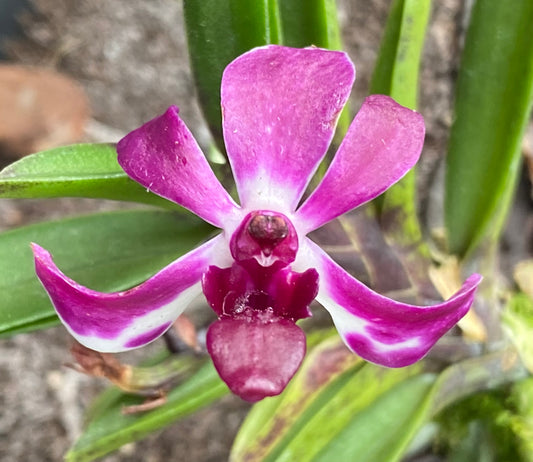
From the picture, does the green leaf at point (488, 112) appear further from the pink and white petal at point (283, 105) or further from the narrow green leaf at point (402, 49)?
the pink and white petal at point (283, 105)

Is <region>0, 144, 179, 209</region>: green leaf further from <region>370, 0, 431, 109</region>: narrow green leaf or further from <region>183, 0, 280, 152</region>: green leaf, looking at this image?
<region>370, 0, 431, 109</region>: narrow green leaf

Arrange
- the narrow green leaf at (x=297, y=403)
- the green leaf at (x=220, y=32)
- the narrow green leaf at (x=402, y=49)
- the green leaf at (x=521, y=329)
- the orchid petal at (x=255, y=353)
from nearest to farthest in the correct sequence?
the orchid petal at (x=255, y=353)
the green leaf at (x=220, y=32)
the narrow green leaf at (x=402, y=49)
the narrow green leaf at (x=297, y=403)
the green leaf at (x=521, y=329)

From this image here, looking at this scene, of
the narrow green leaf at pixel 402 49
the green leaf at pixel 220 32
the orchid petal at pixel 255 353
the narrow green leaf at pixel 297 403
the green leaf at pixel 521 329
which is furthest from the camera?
the green leaf at pixel 521 329

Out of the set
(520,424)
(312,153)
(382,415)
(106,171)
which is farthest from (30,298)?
(520,424)

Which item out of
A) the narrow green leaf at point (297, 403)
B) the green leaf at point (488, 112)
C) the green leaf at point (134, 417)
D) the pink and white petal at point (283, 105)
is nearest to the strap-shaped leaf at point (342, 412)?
the narrow green leaf at point (297, 403)

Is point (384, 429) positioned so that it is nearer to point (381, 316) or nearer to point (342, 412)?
point (342, 412)

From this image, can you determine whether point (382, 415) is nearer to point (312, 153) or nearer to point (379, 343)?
point (379, 343)

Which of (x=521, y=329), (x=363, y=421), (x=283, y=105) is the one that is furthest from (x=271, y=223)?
(x=521, y=329)
